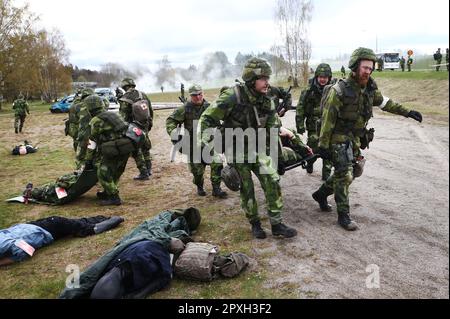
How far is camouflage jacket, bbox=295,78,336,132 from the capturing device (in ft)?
23.5

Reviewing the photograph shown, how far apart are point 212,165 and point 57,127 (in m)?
16.1

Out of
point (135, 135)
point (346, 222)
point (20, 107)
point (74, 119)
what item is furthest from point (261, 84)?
point (20, 107)

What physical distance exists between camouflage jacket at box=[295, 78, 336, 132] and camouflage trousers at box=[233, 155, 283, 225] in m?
2.53

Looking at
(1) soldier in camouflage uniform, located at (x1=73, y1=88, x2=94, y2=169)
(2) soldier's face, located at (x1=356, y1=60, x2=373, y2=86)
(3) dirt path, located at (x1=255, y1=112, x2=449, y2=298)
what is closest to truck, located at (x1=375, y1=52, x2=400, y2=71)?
(3) dirt path, located at (x1=255, y1=112, x2=449, y2=298)

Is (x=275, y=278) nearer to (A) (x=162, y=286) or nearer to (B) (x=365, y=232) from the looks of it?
(A) (x=162, y=286)

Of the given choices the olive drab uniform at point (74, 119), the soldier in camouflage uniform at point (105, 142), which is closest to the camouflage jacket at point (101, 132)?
the soldier in camouflage uniform at point (105, 142)

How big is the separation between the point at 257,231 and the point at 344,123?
5.76 feet

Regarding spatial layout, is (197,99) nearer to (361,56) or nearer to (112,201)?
(112,201)

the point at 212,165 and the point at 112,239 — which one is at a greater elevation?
the point at 212,165

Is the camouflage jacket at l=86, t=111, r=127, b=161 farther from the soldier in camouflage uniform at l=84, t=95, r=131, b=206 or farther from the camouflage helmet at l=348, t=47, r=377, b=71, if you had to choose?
the camouflage helmet at l=348, t=47, r=377, b=71

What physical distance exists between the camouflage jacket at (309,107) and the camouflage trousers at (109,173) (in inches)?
126

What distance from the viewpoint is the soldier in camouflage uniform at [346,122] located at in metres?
4.97

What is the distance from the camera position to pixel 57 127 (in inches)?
811
